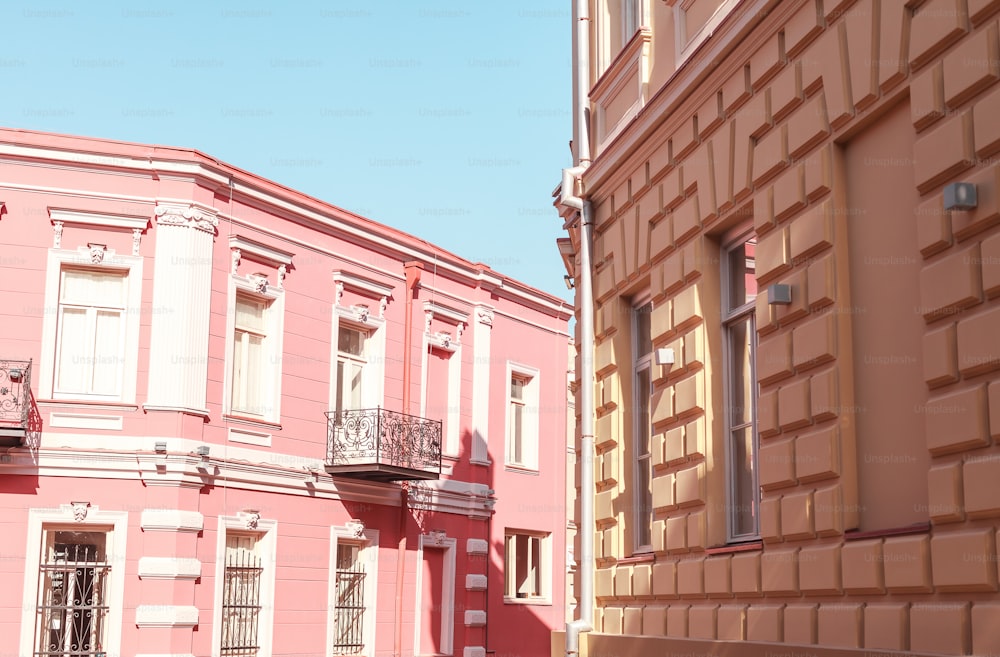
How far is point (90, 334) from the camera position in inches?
699

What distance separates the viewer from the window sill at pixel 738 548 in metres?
8.12

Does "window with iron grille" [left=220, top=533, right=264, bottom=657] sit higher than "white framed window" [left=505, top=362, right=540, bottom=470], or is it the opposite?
"white framed window" [left=505, top=362, right=540, bottom=470]

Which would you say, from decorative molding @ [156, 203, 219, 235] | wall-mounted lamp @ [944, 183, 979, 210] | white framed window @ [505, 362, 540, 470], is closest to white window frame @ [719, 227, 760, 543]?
wall-mounted lamp @ [944, 183, 979, 210]

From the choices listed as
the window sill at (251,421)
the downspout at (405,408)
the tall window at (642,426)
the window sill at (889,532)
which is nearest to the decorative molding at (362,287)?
the downspout at (405,408)

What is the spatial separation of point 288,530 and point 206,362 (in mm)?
3062

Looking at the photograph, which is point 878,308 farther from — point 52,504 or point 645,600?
point 52,504

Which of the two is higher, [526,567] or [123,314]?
[123,314]

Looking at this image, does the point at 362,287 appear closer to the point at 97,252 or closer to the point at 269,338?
the point at 269,338

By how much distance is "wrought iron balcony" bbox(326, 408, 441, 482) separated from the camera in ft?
66.1

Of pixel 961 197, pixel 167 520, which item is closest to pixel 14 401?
pixel 167 520

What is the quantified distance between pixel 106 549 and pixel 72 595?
735 mm

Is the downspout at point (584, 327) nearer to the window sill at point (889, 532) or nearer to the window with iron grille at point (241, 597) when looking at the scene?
the window sill at point (889, 532)

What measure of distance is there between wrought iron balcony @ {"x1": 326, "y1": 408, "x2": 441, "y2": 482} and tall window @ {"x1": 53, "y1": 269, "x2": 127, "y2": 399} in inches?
155

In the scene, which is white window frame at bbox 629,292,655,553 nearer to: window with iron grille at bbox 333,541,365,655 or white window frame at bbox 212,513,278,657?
white window frame at bbox 212,513,278,657
